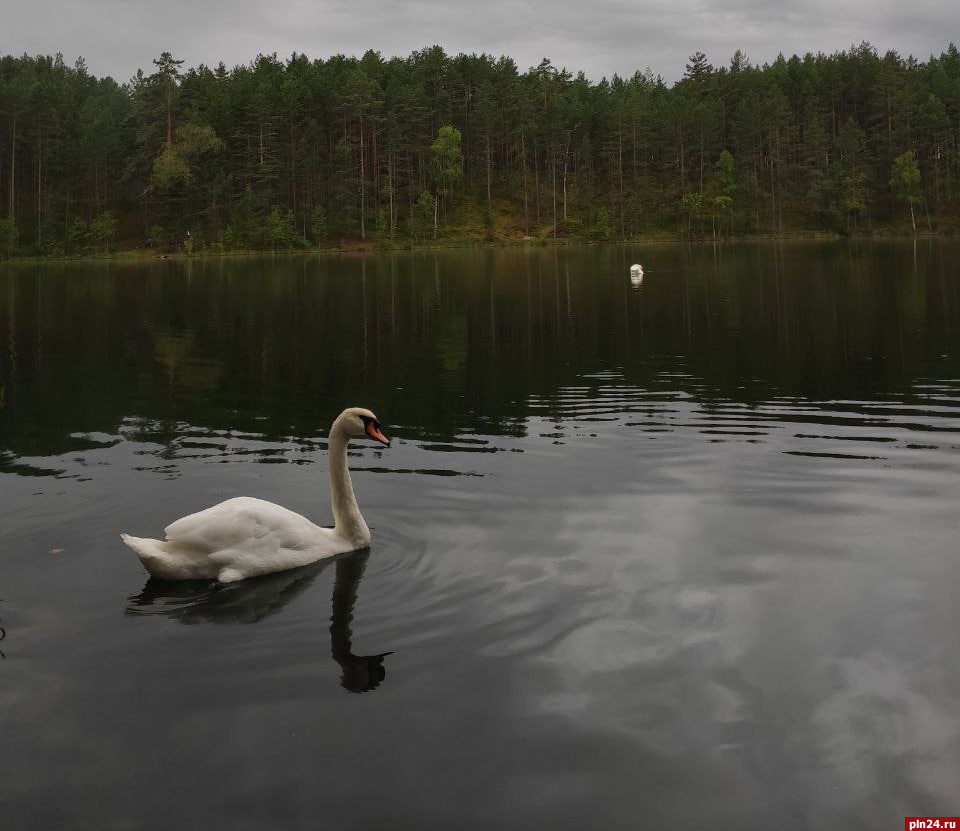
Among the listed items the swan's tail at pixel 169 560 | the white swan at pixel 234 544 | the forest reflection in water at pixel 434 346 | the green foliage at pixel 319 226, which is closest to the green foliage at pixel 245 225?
the green foliage at pixel 319 226

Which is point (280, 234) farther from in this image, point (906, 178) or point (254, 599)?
point (254, 599)

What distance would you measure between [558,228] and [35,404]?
139885 mm

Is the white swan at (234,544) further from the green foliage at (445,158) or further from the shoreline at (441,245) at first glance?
the green foliage at (445,158)

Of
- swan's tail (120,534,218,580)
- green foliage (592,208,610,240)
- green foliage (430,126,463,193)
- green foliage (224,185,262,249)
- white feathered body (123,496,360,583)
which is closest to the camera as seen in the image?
swan's tail (120,534,218,580)

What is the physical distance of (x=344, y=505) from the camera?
40.4 ft

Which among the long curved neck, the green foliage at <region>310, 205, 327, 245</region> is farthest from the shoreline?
the long curved neck

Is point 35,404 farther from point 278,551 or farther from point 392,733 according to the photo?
point 392,733

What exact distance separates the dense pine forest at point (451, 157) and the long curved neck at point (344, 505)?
130809 millimetres

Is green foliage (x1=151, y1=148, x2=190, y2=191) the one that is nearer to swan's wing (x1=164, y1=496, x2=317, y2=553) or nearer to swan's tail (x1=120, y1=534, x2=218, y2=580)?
swan's wing (x1=164, y1=496, x2=317, y2=553)

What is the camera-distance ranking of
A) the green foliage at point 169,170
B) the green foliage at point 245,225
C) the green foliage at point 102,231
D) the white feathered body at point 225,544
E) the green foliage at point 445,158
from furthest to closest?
the green foliage at point 445,158 → the green foliage at point 245,225 → the green foliage at point 102,231 → the green foliage at point 169,170 → the white feathered body at point 225,544

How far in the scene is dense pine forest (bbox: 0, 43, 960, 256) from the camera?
145 m

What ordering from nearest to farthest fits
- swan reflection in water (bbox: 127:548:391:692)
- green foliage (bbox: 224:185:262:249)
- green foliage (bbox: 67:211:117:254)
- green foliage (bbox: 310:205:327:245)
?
1. swan reflection in water (bbox: 127:548:391:692)
2. green foliage (bbox: 67:211:117:254)
3. green foliage (bbox: 224:185:262:249)
4. green foliage (bbox: 310:205:327:245)

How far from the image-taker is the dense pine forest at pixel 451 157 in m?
145

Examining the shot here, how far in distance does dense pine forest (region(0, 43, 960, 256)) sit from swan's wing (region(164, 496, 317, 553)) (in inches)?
5176
